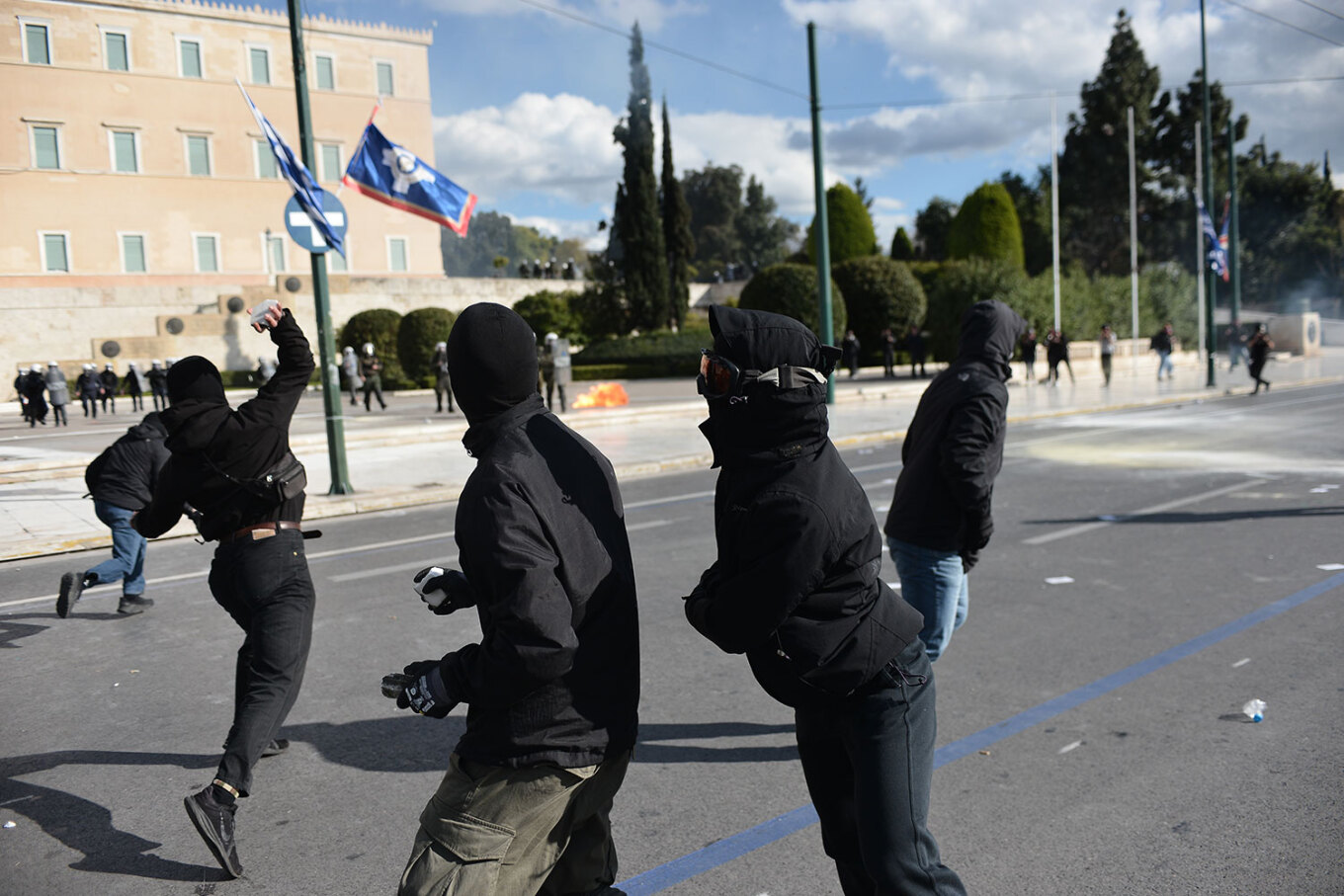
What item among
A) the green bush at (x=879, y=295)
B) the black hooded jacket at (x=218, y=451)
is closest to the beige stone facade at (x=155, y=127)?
the black hooded jacket at (x=218, y=451)

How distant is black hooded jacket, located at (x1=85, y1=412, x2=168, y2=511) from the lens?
6.34 meters

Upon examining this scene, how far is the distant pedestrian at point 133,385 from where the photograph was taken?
947 inches

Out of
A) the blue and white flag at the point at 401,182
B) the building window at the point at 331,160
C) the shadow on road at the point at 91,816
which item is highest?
the building window at the point at 331,160

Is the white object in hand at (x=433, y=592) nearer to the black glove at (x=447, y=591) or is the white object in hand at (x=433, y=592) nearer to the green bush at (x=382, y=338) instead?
the black glove at (x=447, y=591)

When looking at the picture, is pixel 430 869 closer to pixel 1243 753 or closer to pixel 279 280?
pixel 1243 753

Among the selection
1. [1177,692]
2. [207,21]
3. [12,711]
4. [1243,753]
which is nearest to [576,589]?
[1243,753]

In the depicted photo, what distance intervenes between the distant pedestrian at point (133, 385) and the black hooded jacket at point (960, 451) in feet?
79.2

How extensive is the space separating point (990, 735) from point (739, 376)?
2.75 metres

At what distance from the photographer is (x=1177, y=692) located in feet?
15.4

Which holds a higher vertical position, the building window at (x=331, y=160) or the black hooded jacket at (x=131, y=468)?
the building window at (x=331, y=160)

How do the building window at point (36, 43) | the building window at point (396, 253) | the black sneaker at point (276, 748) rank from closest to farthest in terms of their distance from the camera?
the black sneaker at point (276, 748) < the building window at point (36, 43) < the building window at point (396, 253)

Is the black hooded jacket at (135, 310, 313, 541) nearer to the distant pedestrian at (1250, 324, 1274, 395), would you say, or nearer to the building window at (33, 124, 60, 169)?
the building window at (33, 124, 60, 169)

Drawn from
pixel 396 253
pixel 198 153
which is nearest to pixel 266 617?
pixel 198 153

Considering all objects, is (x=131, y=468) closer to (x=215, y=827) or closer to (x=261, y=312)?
(x=261, y=312)
